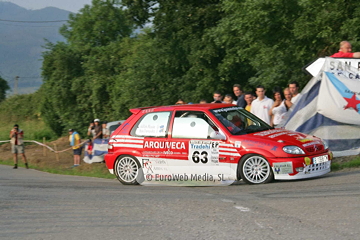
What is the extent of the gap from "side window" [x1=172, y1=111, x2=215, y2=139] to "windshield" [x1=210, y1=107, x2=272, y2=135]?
0.83ft

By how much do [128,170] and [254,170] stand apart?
2.71 meters

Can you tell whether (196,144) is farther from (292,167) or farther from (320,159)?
(320,159)

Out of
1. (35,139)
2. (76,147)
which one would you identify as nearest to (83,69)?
(35,139)

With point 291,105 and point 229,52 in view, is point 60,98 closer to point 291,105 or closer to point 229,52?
point 229,52

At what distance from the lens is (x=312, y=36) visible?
1614 centimetres

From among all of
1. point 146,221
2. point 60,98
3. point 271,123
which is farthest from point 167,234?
point 60,98

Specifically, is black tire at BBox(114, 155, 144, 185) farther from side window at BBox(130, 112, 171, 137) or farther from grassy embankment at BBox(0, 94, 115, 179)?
grassy embankment at BBox(0, 94, 115, 179)

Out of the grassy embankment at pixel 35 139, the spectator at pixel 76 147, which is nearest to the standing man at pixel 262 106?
the grassy embankment at pixel 35 139

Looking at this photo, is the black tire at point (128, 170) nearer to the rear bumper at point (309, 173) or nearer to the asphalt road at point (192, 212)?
the asphalt road at point (192, 212)

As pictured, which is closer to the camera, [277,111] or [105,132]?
[277,111]

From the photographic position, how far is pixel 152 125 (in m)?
11.0

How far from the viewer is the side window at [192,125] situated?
10.4 m

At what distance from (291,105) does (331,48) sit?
15.6 feet
